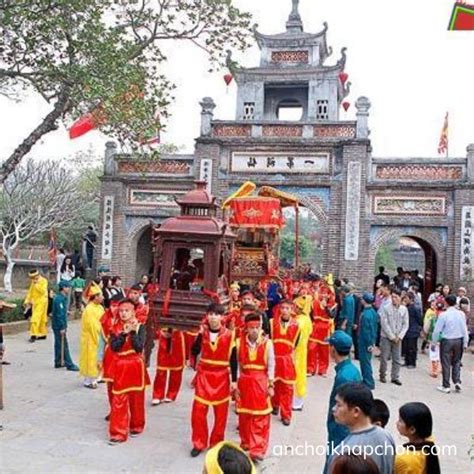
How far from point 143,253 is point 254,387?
39.0 feet

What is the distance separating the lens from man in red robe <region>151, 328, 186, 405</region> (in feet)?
20.1

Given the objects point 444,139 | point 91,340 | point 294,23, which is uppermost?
point 294,23

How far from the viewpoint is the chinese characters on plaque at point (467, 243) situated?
13188mm

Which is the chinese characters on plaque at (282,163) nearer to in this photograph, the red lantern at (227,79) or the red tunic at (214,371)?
the red lantern at (227,79)

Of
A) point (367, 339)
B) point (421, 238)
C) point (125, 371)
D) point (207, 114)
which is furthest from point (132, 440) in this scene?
point (207, 114)

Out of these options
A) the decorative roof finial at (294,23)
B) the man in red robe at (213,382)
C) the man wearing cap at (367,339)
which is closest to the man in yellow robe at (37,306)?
the man wearing cap at (367,339)

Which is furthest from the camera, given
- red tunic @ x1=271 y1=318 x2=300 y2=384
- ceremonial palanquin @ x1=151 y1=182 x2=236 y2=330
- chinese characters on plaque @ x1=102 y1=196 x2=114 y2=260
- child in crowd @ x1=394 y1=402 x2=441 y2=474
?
chinese characters on plaque @ x1=102 y1=196 x2=114 y2=260

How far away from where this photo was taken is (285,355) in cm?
585

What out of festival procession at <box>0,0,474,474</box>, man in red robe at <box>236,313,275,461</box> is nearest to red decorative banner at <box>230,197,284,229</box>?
festival procession at <box>0,0,474,474</box>

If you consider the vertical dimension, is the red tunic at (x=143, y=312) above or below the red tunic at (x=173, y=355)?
above

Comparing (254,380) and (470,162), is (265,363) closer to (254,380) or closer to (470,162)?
(254,380)

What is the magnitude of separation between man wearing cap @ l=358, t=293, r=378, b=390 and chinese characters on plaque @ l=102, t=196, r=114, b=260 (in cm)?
902

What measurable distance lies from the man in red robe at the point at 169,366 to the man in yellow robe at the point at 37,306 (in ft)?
16.4

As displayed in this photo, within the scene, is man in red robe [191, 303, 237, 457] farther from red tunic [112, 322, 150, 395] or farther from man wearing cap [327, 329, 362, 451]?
man wearing cap [327, 329, 362, 451]
